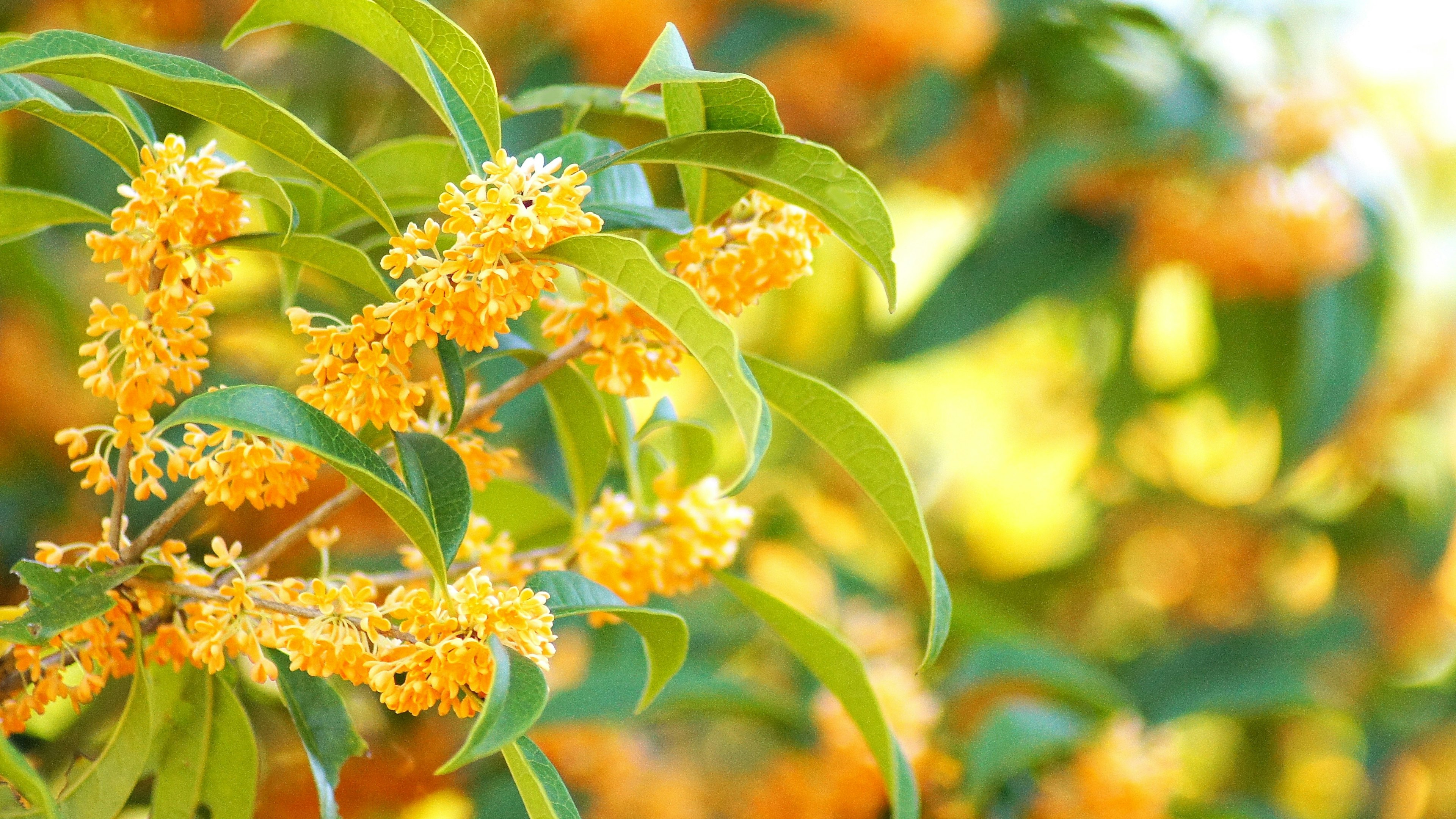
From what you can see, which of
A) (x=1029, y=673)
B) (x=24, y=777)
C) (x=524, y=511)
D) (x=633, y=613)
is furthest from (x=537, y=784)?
(x=1029, y=673)

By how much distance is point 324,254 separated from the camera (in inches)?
19.2

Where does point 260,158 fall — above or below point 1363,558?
above

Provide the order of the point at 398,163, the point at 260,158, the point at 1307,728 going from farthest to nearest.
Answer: the point at 1307,728 → the point at 260,158 → the point at 398,163

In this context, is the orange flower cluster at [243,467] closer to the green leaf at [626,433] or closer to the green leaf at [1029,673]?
the green leaf at [626,433]

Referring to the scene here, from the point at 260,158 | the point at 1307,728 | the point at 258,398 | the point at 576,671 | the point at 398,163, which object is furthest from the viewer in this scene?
the point at 1307,728

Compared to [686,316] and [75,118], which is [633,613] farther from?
[75,118]

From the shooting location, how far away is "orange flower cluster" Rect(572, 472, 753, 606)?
579 mm

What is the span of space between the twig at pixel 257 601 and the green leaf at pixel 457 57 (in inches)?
8.0

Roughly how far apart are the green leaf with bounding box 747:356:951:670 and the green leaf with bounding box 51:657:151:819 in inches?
12.4

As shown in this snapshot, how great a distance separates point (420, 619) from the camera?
0.44 m

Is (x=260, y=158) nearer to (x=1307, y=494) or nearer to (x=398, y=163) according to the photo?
(x=398, y=163)

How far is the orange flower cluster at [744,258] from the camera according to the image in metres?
0.48

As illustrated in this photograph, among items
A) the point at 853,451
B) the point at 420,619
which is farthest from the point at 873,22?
the point at 420,619

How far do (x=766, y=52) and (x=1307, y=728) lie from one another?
4.49 feet
